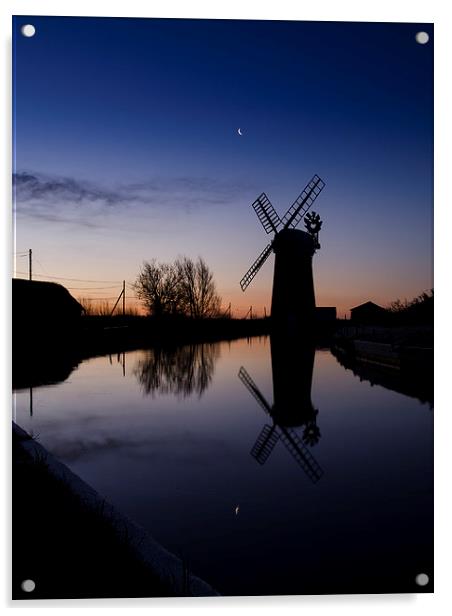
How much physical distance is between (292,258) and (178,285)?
7740 millimetres

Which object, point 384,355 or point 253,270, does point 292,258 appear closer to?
point 384,355

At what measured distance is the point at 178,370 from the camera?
1141cm

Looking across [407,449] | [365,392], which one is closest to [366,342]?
[365,392]

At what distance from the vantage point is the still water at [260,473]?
162 inches

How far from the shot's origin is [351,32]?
4629 mm

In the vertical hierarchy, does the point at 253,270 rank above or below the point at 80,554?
above

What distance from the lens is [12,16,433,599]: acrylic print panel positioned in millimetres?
4102

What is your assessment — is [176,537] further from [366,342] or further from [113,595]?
[366,342]

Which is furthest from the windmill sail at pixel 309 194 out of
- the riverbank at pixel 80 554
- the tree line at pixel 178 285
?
the riverbank at pixel 80 554

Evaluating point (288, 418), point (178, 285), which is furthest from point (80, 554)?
point (288, 418)

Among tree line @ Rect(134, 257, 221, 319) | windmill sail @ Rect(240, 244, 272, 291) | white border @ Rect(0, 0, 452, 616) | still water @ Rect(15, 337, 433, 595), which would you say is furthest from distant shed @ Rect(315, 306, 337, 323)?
white border @ Rect(0, 0, 452, 616)
